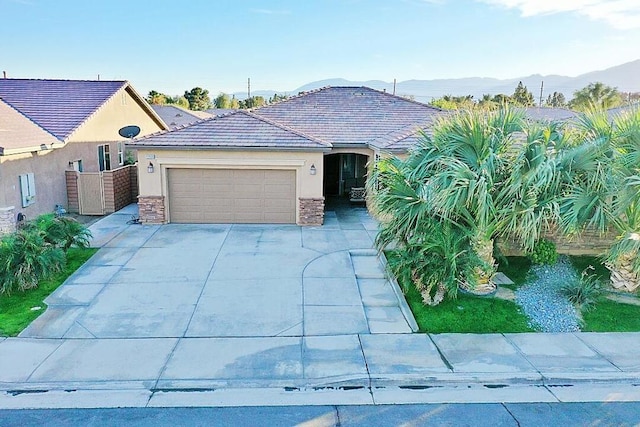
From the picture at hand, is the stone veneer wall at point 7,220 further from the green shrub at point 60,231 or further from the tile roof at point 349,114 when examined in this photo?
the tile roof at point 349,114

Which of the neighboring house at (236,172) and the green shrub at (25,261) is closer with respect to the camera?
the green shrub at (25,261)

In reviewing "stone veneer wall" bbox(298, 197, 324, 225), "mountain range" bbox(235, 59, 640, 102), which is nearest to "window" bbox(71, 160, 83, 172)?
"stone veneer wall" bbox(298, 197, 324, 225)

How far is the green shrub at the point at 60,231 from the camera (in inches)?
443

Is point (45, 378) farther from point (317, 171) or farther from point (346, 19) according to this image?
point (346, 19)

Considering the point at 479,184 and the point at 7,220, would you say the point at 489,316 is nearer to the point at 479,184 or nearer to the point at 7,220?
the point at 479,184

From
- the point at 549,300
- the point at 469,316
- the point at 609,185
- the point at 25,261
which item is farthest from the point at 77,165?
the point at 609,185

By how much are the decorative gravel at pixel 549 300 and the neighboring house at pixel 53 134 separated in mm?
14142

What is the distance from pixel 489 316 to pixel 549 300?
150 cm

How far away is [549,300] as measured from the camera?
9.13 m

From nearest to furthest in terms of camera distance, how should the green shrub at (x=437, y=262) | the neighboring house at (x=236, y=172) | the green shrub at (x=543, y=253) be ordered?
the green shrub at (x=437, y=262)
the green shrub at (x=543, y=253)
the neighboring house at (x=236, y=172)

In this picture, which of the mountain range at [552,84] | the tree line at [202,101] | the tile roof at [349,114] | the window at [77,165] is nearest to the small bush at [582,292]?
the tile roof at [349,114]

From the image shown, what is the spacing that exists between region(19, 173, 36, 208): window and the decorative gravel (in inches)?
583

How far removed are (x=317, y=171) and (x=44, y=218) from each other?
824 cm

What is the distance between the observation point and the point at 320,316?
8672 mm
